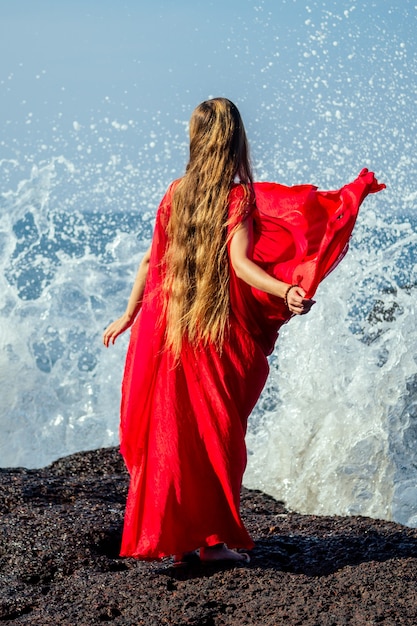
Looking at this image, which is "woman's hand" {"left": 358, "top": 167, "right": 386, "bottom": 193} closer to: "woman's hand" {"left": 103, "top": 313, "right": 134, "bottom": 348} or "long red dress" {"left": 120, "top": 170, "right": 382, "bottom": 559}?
"long red dress" {"left": 120, "top": 170, "right": 382, "bottom": 559}

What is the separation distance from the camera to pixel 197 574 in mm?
3311

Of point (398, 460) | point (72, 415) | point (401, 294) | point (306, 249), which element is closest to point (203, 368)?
point (306, 249)

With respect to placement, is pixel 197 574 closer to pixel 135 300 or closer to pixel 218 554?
pixel 218 554

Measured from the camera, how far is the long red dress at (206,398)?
3.30 m

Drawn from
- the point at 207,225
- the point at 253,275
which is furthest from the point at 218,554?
the point at 207,225

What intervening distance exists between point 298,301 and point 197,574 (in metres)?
1.05

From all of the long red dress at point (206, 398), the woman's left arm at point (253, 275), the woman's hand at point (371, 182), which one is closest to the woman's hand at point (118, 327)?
the long red dress at point (206, 398)

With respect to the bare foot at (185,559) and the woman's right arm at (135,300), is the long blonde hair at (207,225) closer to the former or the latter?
the woman's right arm at (135,300)

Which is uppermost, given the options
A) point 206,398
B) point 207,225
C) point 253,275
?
point 207,225

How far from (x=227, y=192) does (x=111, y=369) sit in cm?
508

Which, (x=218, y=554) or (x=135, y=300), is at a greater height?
(x=135, y=300)

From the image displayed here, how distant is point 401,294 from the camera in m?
6.50

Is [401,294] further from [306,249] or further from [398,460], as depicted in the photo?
[306,249]

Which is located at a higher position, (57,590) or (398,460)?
(398,460)
